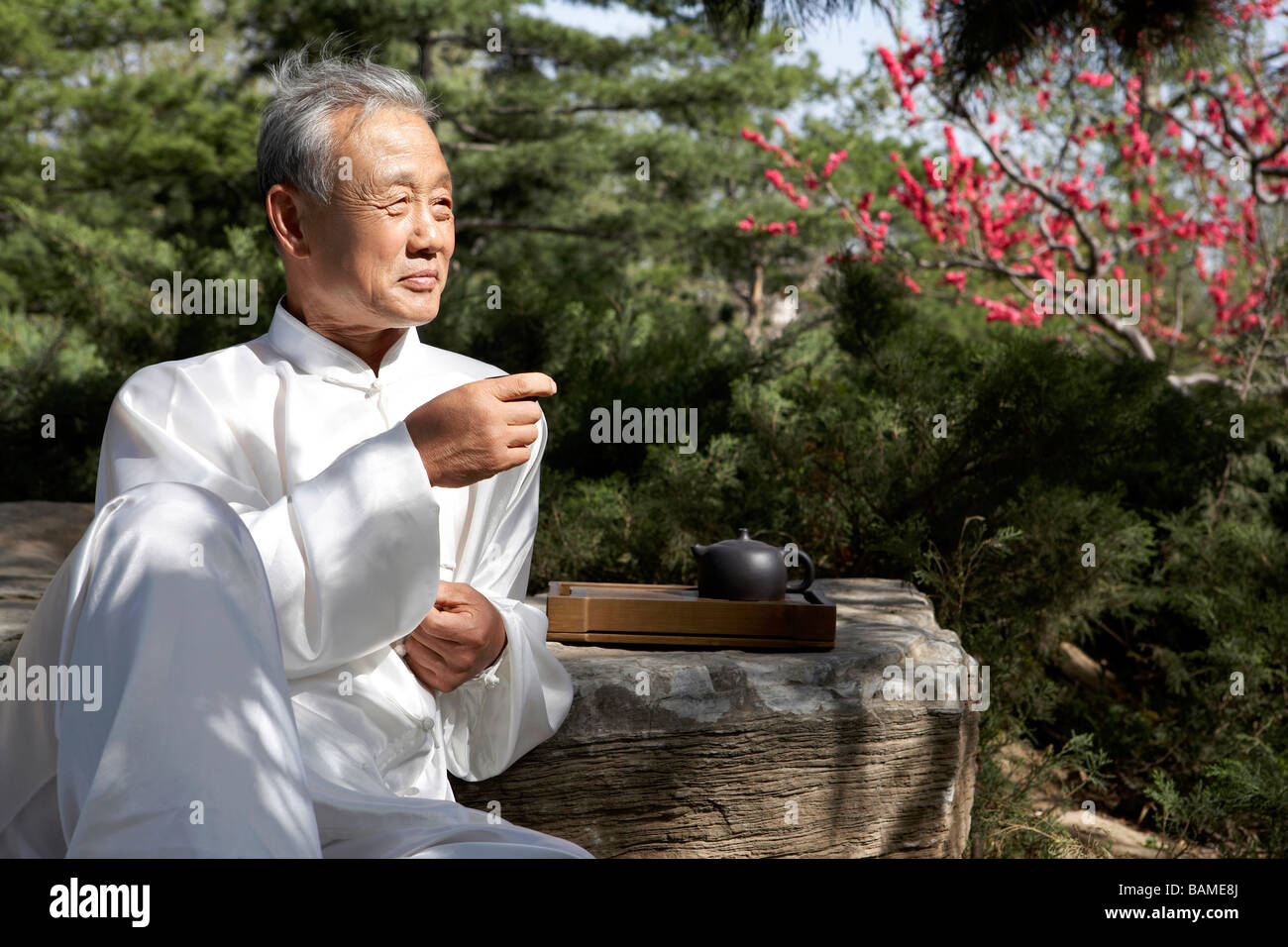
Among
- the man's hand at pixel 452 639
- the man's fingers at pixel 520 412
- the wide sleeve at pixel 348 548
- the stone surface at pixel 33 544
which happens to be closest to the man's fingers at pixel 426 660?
the man's hand at pixel 452 639

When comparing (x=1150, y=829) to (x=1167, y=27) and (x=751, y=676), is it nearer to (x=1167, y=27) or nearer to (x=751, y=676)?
(x=751, y=676)

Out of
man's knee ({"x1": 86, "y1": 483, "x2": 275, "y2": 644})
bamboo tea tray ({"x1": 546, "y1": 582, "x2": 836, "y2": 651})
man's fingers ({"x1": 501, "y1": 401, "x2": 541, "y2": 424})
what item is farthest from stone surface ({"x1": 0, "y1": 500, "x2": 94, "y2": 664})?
man's fingers ({"x1": 501, "y1": 401, "x2": 541, "y2": 424})

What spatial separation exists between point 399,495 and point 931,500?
127 inches

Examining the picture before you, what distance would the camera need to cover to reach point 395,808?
172 centimetres

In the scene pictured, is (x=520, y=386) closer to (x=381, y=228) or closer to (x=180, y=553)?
(x=381, y=228)

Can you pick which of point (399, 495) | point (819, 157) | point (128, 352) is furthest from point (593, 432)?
point (819, 157)

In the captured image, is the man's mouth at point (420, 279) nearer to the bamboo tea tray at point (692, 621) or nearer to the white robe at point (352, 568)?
the white robe at point (352, 568)

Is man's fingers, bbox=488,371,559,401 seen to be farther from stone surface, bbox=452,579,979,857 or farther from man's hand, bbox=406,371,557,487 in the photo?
stone surface, bbox=452,579,979,857

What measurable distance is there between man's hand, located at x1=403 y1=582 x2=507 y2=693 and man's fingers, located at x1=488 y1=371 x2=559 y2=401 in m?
0.41

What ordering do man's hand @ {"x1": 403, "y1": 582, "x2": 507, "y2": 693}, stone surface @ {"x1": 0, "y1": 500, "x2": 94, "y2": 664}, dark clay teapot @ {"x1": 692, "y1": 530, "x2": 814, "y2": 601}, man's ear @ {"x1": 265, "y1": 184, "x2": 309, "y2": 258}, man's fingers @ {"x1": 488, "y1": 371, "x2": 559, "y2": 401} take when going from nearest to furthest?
1. man's fingers @ {"x1": 488, "y1": 371, "x2": 559, "y2": 401}
2. man's hand @ {"x1": 403, "y1": 582, "x2": 507, "y2": 693}
3. man's ear @ {"x1": 265, "y1": 184, "x2": 309, "y2": 258}
4. dark clay teapot @ {"x1": 692, "y1": 530, "x2": 814, "y2": 601}
5. stone surface @ {"x1": 0, "y1": 500, "x2": 94, "y2": 664}

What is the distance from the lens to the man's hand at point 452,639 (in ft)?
6.57

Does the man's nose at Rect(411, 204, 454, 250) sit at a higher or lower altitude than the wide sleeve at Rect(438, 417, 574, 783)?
higher

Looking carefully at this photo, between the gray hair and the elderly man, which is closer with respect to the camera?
the elderly man

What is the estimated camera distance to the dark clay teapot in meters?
2.79
